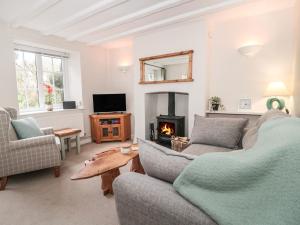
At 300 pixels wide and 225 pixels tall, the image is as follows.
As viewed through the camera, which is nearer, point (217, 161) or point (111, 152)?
point (217, 161)

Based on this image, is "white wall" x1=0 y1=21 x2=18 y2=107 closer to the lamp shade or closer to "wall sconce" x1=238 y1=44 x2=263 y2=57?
"wall sconce" x1=238 y1=44 x2=263 y2=57

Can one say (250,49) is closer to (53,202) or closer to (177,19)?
(177,19)

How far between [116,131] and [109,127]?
205 millimetres

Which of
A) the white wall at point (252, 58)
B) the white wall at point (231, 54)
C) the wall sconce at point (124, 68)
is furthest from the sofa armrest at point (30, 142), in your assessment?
the white wall at point (252, 58)

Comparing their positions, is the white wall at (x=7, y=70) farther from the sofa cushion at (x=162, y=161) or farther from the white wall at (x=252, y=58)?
the white wall at (x=252, y=58)

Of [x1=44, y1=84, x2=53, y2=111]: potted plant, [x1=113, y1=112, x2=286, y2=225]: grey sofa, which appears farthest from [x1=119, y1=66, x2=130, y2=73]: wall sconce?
[x1=113, y1=112, x2=286, y2=225]: grey sofa

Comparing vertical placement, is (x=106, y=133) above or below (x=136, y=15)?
below

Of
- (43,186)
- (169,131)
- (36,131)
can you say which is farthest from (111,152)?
(169,131)

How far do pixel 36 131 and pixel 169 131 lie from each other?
2460 millimetres

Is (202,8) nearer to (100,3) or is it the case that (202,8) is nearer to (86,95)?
(100,3)

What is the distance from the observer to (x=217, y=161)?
77cm

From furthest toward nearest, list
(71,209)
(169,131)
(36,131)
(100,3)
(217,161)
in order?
(169,131), (36,131), (100,3), (71,209), (217,161)

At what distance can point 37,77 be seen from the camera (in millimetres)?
3822

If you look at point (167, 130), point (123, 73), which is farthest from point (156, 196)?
point (123, 73)
